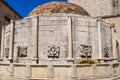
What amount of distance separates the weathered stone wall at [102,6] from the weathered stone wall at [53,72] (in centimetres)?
2008

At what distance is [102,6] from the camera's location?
27094mm

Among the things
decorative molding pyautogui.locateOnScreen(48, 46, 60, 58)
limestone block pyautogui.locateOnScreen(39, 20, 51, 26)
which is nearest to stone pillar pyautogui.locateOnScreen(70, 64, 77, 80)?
decorative molding pyautogui.locateOnScreen(48, 46, 60, 58)

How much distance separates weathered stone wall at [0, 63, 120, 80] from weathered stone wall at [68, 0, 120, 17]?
65.9 feet

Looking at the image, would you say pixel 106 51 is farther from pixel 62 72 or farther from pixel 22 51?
pixel 62 72

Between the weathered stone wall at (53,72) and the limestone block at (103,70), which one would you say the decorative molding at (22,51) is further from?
the limestone block at (103,70)

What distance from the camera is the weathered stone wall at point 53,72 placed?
7527mm

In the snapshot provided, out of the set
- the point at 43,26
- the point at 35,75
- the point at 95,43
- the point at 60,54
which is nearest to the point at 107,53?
the point at 95,43

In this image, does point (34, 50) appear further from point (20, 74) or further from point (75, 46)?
point (20, 74)

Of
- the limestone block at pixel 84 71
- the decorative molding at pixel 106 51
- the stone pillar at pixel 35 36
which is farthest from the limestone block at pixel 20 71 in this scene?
the decorative molding at pixel 106 51

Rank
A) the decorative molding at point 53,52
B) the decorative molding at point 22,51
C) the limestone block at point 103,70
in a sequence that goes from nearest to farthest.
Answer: the limestone block at point 103,70 → the decorative molding at point 53,52 → the decorative molding at point 22,51

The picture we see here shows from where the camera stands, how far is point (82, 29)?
12.8 metres

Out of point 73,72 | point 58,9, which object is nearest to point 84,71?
point 73,72

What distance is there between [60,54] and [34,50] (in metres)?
1.96

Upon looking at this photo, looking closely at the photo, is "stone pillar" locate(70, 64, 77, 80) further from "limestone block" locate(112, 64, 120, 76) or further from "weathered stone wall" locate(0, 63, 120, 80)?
"limestone block" locate(112, 64, 120, 76)
